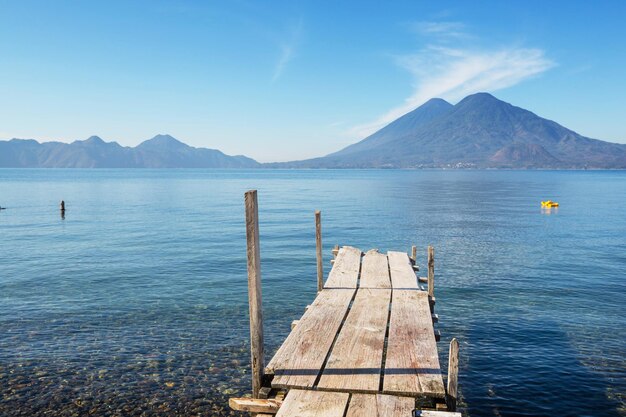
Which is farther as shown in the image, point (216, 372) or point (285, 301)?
point (285, 301)

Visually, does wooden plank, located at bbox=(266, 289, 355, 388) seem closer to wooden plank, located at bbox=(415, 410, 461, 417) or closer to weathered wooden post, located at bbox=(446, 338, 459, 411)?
wooden plank, located at bbox=(415, 410, 461, 417)

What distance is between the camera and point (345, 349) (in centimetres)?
941

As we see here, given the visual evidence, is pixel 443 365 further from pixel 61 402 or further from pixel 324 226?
pixel 324 226

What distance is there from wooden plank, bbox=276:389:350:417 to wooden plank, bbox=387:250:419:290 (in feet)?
23.6

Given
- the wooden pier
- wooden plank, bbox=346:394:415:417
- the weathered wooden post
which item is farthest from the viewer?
the weathered wooden post

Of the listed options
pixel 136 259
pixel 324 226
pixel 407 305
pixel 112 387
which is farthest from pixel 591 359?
pixel 324 226

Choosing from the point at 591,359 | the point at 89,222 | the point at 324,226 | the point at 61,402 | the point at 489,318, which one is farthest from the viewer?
the point at 89,222

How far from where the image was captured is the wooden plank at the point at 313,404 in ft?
23.4

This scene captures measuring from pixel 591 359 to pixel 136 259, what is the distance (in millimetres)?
25570

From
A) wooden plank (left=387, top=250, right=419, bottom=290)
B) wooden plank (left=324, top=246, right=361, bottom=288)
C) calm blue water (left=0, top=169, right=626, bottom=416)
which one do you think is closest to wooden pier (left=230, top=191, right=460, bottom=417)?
wooden plank (left=387, top=250, right=419, bottom=290)

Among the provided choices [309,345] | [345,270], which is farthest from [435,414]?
[345,270]

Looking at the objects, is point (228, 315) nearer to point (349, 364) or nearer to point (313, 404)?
point (349, 364)

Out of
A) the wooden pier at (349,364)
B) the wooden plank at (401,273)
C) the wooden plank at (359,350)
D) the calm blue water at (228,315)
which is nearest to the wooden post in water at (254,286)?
the wooden pier at (349,364)

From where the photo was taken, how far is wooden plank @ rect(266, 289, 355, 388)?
324 inches
